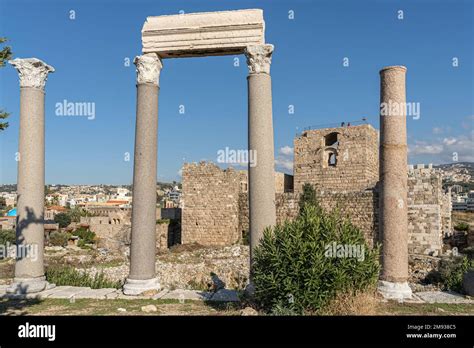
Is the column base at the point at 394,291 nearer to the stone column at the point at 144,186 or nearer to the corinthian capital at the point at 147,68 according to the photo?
the stone column at the point at 144,186

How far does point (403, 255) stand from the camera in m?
9.53

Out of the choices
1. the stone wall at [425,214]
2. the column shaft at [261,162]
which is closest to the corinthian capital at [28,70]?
the column shaft at [261,162]

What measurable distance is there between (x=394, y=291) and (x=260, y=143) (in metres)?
4.63

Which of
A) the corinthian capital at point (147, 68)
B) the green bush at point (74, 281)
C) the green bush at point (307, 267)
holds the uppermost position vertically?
the corinthian capital at point (147, 68)

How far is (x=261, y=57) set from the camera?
8789 mm

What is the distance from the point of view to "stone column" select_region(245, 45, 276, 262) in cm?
862

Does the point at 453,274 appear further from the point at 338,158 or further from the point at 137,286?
the point at 338,158

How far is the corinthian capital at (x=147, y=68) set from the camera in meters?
9.39

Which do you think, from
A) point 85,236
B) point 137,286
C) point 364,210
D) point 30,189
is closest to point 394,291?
point 137,286

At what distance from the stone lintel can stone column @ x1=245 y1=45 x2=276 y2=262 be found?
446 mm

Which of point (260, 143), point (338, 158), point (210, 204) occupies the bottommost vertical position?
point (210, 204)

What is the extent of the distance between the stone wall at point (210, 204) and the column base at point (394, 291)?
45.6 feet

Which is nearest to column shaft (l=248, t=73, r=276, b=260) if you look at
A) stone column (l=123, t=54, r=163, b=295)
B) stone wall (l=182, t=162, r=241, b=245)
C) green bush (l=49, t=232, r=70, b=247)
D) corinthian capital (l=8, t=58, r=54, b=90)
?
stone column (l=123, t=54, r=163, b=295)
